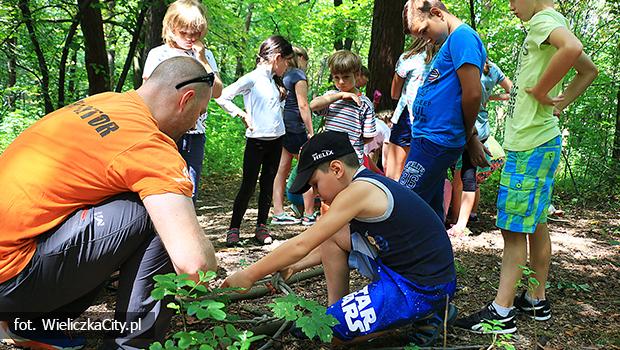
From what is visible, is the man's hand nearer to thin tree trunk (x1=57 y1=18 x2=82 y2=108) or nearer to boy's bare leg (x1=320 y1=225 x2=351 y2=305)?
boy's bare leg (x1=320 y1=225 x2=351 y2=305)

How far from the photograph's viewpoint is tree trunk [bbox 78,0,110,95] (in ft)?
25.2

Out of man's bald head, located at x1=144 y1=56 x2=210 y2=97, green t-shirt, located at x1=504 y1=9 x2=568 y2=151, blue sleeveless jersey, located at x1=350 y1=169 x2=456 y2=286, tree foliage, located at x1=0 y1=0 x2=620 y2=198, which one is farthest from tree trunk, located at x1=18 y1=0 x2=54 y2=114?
green t-shirt, located at x1=504 y1=9 x2=568 y2=151

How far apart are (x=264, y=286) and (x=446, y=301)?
42.9 inches

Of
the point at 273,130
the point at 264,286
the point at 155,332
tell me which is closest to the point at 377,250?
the point at 264,286

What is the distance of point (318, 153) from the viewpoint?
228cm

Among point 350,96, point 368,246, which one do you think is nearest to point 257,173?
point 350,96

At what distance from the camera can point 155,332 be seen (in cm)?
194

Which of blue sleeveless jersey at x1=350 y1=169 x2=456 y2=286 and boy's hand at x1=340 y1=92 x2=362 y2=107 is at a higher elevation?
boy's hand at x1=340 y1=92 x2=362 y2=107

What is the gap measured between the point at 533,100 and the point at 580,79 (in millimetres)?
454

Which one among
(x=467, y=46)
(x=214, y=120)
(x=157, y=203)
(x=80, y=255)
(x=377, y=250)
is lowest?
(x=214, y=120)

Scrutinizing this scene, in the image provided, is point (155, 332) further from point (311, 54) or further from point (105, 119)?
point (311, 54)

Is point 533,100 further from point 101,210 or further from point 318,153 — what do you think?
point 101,210

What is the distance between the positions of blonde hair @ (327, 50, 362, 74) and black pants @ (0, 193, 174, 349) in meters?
2.97

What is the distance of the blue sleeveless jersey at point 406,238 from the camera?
2244 mm
